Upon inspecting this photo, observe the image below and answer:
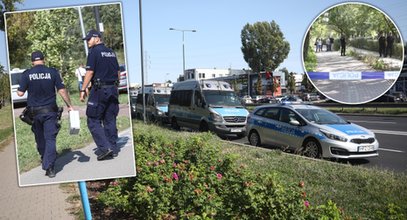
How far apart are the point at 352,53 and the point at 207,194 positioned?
2.53 meters

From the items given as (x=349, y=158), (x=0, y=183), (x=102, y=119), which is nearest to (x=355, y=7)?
(x=102, y=119)

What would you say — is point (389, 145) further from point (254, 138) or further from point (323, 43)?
point (323, 43)

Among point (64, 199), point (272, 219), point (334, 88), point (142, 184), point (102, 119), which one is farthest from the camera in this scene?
point (64, 199)

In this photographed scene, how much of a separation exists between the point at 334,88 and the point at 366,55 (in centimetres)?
24

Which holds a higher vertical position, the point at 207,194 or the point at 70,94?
the point at 70,94

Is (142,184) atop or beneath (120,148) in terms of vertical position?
beneath

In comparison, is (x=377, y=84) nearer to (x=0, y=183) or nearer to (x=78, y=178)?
(x=78, y=178)

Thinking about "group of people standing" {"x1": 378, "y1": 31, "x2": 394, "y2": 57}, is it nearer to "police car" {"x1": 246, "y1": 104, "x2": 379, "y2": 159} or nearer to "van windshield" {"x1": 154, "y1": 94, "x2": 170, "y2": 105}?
"police car" {"x1": 246, "y1": 104, "x2": 379, "y2": 159}

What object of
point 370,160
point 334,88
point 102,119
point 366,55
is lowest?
point 370,160

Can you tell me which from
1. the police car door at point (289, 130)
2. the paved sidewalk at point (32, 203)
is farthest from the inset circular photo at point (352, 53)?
the police car door at point (289, 130)

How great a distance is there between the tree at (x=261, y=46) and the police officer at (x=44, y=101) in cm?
534

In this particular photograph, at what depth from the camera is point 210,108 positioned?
17.7m

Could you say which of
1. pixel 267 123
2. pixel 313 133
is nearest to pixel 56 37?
pixel 313 133

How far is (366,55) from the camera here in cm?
219
